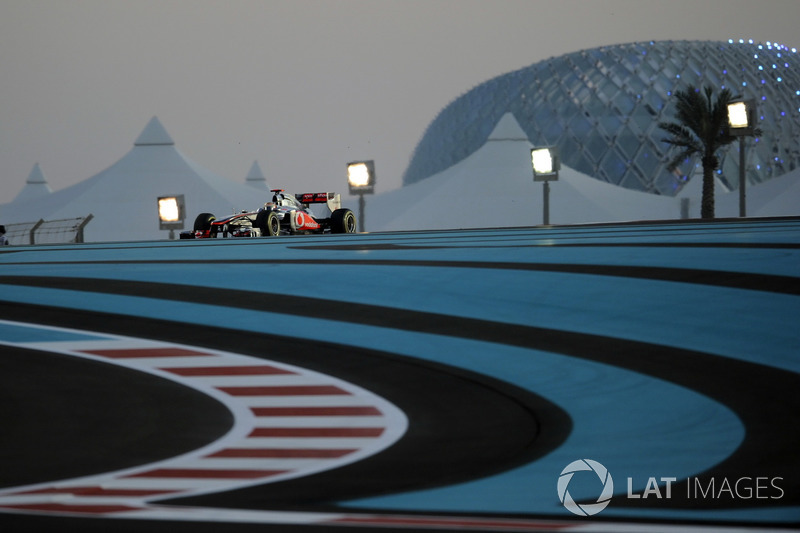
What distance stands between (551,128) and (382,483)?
94.0 m

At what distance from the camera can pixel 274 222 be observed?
96.5ft

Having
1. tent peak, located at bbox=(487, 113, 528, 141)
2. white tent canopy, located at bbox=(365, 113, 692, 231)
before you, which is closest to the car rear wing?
white tent canopy, located at bbox=(365, 113, 692, 231)

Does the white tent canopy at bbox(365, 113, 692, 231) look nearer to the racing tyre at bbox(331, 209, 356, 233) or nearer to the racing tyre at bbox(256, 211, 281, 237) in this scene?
the racing tyre at bbox(331, 209, 356, 233)

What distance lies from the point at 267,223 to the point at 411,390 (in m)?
20.5

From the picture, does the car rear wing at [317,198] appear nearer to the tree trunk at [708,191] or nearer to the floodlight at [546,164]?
the floodlight at [546,164]

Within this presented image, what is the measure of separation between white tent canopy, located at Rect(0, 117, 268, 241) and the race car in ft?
89.0

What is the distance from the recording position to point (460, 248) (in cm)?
1783

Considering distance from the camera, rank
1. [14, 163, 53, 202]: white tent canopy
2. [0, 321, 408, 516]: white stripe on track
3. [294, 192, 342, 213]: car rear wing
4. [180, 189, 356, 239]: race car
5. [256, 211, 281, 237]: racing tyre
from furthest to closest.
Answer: [14, 163, 53, 202]: white tent canopy, [294, 192, 342, 213]: car rear wing, [180, 189, 356, 239]: race car, [256, 211, 281, 237]: racing tyre, [0, 321, 408, 516]: white stripe on track

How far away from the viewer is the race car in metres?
29.4

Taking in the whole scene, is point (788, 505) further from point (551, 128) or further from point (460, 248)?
point (551, 128)

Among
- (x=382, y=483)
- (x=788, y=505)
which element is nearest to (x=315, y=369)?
(x=382, y=483)

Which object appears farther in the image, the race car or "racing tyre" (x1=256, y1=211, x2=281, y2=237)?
the race car

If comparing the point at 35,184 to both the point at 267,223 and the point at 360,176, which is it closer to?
the point at 360,176

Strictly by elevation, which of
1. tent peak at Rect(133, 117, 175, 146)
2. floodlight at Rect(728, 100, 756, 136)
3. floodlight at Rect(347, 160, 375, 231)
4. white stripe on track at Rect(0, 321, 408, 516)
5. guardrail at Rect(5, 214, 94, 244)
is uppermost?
tent peak at Rect(133, 117, 175, 146)
